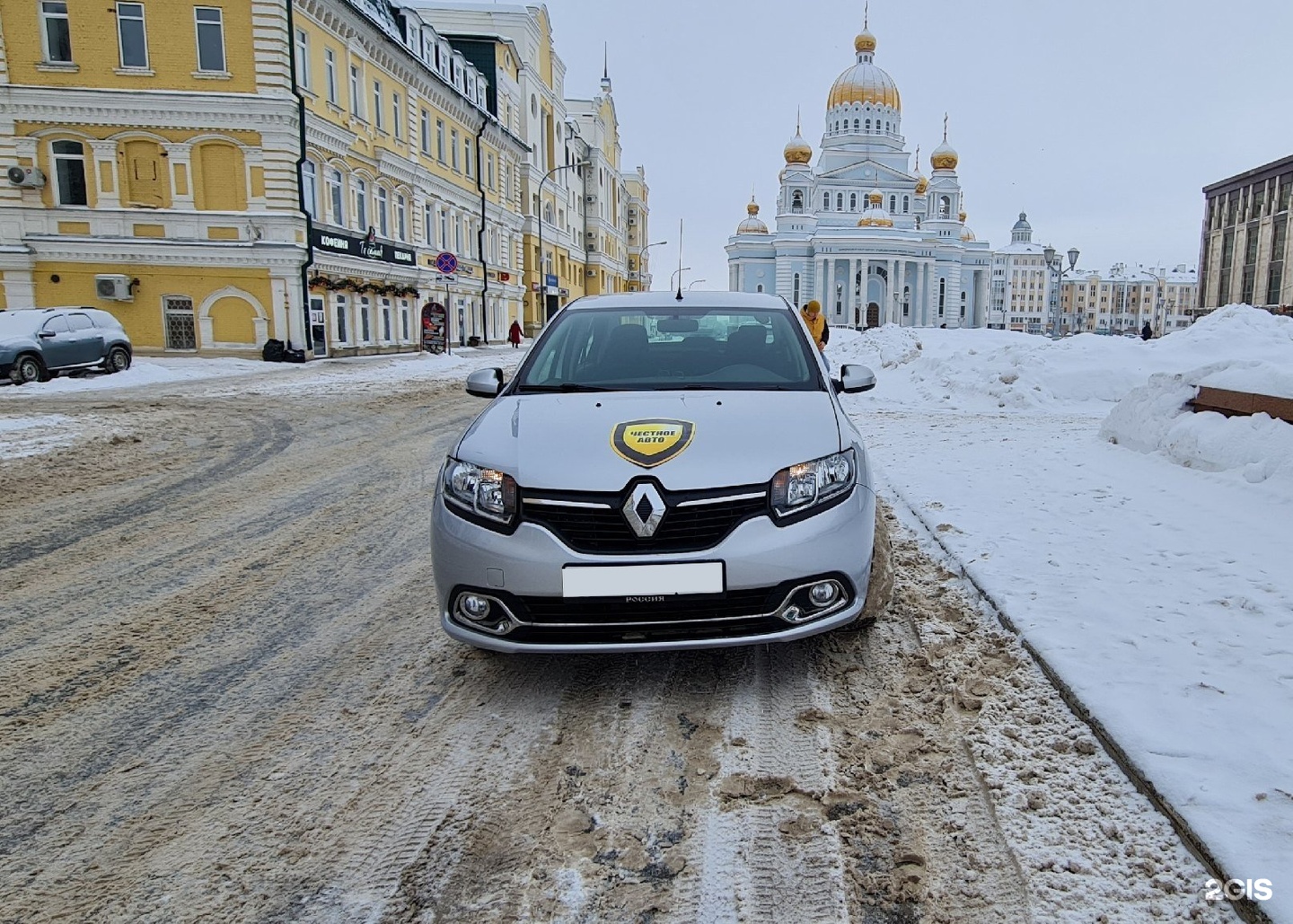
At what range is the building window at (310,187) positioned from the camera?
25.9 m

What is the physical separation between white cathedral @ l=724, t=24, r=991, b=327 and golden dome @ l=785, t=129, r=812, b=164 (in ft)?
0.36

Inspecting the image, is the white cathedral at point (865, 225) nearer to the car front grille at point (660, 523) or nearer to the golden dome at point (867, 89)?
the golden dome at point (867, 89)

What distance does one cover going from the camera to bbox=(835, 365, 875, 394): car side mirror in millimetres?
4582

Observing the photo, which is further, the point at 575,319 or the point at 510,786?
the point at 575,319

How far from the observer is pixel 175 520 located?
6176 mm

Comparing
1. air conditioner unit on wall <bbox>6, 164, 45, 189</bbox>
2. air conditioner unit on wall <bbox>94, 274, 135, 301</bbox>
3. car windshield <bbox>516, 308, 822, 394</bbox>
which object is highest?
air conditioner unit on wall <bbox>6, 164, 45, 189</bbox>

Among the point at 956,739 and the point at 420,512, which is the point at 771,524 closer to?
the point at 956,739

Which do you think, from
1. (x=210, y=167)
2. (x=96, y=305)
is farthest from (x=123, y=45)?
(x=96, y=305)

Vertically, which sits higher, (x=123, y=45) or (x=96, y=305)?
(x=123, y=45)

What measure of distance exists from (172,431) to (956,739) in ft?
35.0

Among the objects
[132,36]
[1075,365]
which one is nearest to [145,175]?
[132,36]

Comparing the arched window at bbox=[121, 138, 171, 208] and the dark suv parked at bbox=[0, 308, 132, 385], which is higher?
the arched window at bbox=[121, 138, 171, 208]

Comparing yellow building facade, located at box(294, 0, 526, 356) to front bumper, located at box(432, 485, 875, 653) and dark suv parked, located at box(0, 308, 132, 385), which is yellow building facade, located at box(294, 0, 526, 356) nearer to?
dark suv parked, located at box(0, 308, 132, 385)

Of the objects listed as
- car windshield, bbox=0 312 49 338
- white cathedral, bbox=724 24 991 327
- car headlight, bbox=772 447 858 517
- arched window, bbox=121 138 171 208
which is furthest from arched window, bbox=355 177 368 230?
white cathedral, bbox=724 24 991 327
